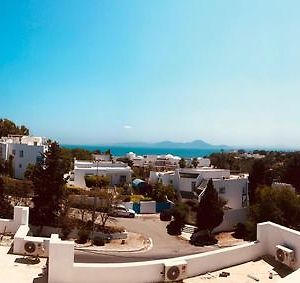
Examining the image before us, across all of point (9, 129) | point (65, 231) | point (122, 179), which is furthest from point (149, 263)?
point (9, 129)

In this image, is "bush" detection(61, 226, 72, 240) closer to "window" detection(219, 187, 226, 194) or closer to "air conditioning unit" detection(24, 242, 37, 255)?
"air conditioning unit" detection(24, 242, 37, 255)

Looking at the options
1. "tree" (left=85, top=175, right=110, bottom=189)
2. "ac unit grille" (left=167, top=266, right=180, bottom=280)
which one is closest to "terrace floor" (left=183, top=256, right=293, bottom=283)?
"ac unit grille" (left=167, top=266, right=180, bottom=280)

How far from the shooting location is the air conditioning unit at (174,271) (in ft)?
29.4

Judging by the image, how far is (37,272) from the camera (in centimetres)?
908

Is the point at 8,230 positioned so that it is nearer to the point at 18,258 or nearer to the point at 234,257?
the point at 18,258

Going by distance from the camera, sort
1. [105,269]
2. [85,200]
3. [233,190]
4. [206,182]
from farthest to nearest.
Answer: [206,182]
[233,190]
[85,200]
[105,269]

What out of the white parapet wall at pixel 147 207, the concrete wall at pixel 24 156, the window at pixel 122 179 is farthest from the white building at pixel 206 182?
the concrete wall at pixel 24 156

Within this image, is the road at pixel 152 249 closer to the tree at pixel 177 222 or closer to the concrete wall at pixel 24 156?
the tree at pixel 177 222

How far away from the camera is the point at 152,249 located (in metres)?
26.3

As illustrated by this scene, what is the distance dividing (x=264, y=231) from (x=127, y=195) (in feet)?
99.7

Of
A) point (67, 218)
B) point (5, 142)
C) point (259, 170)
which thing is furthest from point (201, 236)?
point (5, 142)

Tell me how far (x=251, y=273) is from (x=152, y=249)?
1722 cm

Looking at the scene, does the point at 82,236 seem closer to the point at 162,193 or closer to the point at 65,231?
the point at 65,231

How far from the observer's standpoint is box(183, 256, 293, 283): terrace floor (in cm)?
923
